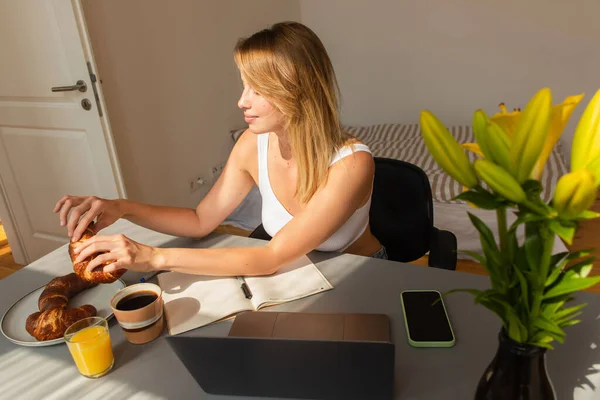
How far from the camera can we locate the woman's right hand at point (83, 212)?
115 cm

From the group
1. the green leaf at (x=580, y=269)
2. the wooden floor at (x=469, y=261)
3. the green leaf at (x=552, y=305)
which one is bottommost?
the wooden floor at (x=469, y=261)

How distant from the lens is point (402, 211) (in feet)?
4.99

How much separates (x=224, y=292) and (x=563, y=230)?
74cm

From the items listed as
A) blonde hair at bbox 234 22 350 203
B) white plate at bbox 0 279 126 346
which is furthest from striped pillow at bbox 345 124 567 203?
white plate at bbox 0 279 126 346

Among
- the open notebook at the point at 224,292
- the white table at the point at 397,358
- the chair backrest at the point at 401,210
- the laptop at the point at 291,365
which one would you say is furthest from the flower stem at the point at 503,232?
the chair backrest at the point at 401,210

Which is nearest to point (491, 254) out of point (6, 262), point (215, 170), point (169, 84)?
point (169, 84)

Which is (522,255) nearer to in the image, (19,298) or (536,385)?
(536,385)

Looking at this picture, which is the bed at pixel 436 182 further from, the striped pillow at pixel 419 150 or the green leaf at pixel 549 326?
the green leaf at pixel 549 326

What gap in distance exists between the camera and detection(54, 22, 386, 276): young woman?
1.11m

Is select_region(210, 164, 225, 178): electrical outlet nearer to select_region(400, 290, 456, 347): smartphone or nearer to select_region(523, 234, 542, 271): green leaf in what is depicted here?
select_region(400, 290, 456, 347): smartphone

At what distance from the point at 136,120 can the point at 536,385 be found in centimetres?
237

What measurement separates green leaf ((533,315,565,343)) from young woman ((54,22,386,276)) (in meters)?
0.65

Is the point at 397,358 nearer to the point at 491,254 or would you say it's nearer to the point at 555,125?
the point at 491,254

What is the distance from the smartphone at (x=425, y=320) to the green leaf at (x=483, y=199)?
1.18ft
